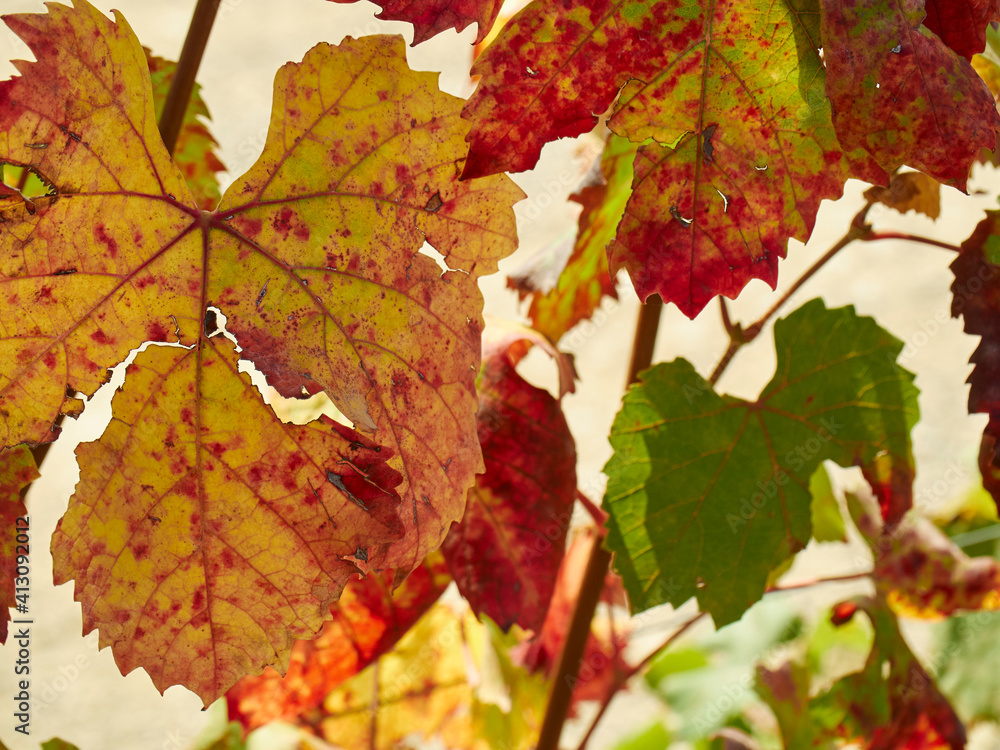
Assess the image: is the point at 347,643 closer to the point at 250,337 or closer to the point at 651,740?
the point at 250,337

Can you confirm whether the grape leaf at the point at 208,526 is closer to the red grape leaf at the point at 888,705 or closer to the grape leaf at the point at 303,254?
the grape leaf at the point at 303,254

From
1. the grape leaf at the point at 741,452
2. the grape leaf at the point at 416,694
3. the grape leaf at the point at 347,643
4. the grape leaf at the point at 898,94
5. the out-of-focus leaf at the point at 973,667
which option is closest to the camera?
the grape leaf at the point at 898,94

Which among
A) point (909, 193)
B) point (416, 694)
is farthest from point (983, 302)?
point (416, 694)

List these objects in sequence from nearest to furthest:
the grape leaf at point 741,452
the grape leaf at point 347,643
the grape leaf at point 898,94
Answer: the grape leaf at point 898,94, the grape leaf at point 741,452, the grape leaf at point 347,643

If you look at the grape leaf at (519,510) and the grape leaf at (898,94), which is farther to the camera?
the grape leaf at (519,510)

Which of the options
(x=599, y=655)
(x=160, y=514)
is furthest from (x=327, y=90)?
(x=599, y=655)

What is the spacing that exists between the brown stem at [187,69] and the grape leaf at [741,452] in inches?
10.7

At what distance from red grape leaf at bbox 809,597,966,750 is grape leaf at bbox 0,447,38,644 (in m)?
0.55

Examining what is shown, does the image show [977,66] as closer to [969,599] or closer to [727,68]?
[727,68]

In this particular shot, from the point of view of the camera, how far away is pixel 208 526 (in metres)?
0.34

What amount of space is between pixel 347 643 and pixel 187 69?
0.36m

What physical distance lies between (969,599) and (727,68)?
1.84 ft

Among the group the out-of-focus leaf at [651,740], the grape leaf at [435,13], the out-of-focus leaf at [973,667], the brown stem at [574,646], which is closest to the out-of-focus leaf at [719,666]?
the out-of-focus leaf at [651,740]

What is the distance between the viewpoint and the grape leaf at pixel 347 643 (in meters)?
0.57
